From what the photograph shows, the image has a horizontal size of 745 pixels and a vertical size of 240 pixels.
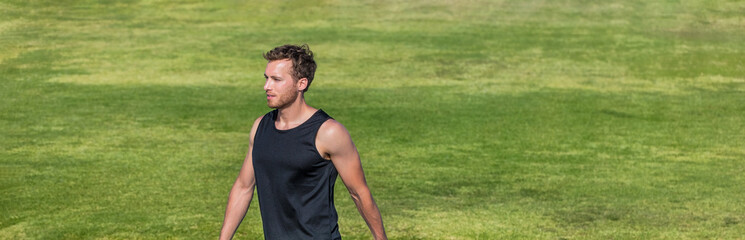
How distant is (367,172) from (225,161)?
4.95 ft

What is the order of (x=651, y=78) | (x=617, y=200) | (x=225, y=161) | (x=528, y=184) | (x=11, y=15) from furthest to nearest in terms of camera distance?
1. (x=11, y=15)
2. (x=651, y=78)
3. (x=225, y=161)
4. (x=528, y=184)
5. (x=617, y=200)

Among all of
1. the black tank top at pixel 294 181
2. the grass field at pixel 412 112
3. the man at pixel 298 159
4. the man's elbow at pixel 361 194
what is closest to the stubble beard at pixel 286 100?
the man at pixel 298 159

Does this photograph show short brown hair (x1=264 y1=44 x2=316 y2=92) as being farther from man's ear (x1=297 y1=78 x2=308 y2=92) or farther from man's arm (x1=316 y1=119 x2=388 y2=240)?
man's arm (x1=316 y1=119 x2=388 y2=240)

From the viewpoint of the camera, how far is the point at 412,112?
13.9 m

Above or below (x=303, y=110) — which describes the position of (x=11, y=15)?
below

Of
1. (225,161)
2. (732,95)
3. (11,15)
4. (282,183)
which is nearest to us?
(282,183)

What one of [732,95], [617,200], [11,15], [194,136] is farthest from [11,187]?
[11,15]

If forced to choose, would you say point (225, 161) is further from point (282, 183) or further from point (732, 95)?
point (732, 95)

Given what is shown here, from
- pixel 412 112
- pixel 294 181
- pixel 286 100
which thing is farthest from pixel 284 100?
pixel 412 112

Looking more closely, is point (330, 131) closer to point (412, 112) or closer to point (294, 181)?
point (294, 181)

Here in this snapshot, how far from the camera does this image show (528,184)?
32.1 feet

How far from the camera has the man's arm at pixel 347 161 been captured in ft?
14.8

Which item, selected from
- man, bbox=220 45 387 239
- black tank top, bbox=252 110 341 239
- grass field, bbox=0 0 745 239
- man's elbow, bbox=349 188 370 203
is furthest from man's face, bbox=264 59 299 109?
grass field, bbox=0 0 745 239

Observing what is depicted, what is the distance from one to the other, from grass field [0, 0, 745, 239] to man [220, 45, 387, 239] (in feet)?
10.7
